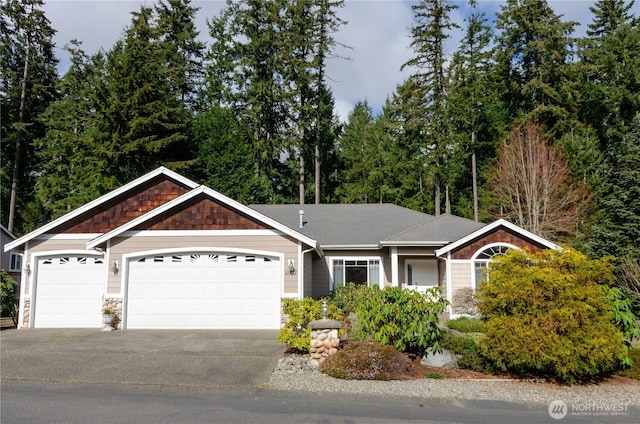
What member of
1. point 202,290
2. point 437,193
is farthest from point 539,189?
point 202,290

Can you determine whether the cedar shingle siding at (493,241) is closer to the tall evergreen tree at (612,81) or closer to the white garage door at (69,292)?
the white garage door at (69,292)

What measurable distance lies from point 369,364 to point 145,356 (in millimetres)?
4741

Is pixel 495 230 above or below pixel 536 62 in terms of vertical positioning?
below

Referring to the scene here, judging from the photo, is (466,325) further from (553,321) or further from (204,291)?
(204,291)

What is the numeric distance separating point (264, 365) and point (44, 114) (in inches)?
1269

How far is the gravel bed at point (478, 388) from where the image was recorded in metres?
6.78

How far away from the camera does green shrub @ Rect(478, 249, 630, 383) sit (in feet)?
Answer: 23.9

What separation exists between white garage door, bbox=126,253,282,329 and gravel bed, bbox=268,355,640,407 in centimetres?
551

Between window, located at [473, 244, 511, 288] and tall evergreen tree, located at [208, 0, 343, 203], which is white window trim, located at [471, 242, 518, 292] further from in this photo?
tall evergreen tree, located at [208, 0, 343, 203]

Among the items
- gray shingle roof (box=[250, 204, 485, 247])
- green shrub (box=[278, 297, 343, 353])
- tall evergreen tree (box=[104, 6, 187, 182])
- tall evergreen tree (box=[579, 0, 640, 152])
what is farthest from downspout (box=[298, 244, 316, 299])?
tall evergreen tree (box=[579, 0, 640, 152])

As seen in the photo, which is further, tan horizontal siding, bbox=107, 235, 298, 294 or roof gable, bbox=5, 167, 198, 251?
roof gable, bbox=5, 167, 198, 251

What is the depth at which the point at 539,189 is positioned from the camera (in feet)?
77.7

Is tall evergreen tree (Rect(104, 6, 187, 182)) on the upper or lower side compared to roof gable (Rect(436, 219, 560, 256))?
upper

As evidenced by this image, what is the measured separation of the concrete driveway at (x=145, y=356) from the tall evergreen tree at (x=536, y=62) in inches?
955
